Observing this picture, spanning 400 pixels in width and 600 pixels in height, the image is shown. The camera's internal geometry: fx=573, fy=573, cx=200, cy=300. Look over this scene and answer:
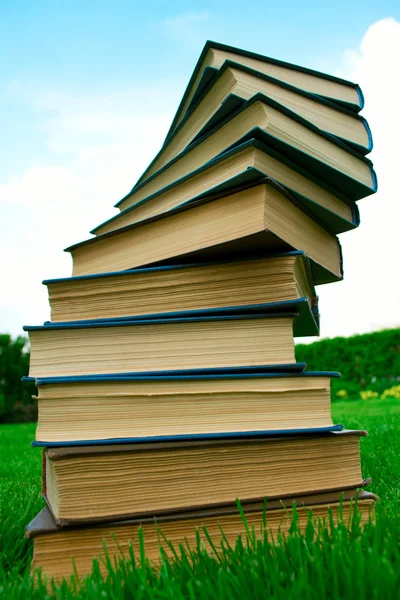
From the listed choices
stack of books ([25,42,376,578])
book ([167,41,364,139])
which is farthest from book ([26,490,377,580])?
book ([167,41,364,139])

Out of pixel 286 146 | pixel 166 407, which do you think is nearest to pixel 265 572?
pixel 166 407

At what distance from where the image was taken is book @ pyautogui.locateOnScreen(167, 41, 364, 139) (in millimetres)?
1875

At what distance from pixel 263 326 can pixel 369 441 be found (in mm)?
2253

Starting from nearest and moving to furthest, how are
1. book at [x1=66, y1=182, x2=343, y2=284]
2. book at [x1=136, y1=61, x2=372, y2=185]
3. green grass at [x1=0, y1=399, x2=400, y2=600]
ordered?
green grass at [x1=0, y1=399, x2=400, y2=600] < book at [x1=66, y1=182, x2=343, y2=284] < book at [x1=136, y1=61, x2=372, y2=185]

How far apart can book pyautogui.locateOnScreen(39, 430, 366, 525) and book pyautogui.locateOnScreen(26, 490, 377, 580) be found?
25 mm

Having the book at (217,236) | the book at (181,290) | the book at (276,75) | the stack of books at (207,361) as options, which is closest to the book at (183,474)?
the stack of books at (207,361)

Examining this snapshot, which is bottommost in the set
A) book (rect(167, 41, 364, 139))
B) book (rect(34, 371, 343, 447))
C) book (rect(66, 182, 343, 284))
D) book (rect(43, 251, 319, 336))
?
book (rect(34, 371, 343, 447))

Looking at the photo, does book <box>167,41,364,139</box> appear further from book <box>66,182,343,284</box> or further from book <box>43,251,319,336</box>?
book <box>43,251,319,336</box>

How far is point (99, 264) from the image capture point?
1.88 m

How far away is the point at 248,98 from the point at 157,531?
1.24 meters

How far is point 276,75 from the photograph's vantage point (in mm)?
1960

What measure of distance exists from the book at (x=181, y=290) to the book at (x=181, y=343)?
46 mm

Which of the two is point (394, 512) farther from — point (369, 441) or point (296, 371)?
point (369, 441)

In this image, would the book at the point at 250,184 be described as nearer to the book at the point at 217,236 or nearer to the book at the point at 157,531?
the book at the point at 217,236
